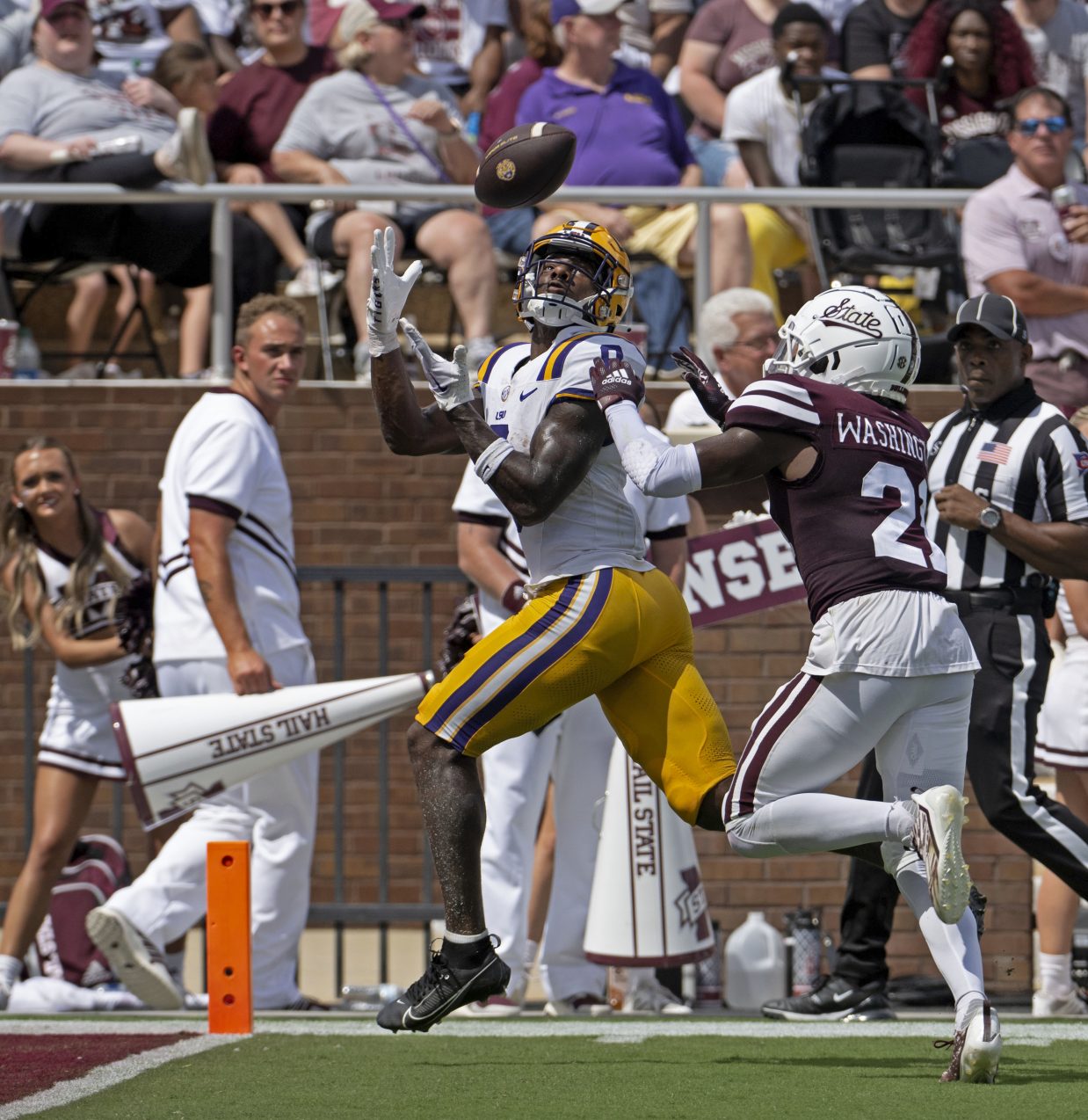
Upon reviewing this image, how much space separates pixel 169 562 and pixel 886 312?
10.6 ft

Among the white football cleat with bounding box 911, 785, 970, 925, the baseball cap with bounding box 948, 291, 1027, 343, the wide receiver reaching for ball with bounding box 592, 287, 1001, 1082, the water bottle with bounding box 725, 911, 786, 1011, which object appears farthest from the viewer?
the water bottle with bounding box 725, 911, 786, 1011

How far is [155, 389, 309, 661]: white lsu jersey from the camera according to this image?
762 centimetres

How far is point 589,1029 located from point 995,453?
2346mm

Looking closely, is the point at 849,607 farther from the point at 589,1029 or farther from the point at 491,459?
the point at 589,1029

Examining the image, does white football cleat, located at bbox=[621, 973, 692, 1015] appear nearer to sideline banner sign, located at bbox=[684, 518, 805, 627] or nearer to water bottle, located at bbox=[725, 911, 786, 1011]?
water bottle, located at bbox=[725, 911, 786, 1011]

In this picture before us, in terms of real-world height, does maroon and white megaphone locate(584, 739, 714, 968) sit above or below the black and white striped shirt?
below

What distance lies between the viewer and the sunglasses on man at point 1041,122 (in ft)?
31.5

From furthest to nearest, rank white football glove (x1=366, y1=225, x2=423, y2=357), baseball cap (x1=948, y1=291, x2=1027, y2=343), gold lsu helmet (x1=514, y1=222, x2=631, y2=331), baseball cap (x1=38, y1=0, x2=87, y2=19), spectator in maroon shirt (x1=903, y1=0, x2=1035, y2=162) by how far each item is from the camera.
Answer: spectator in maroon shirt (x1=903, y1=0, x2=1035, y2=162), baseball cap (x1=38, y1=0, x2=87, y2=19), baseball cap (x1=948, y1=291, x2=1027, y2=343), gold lsu helmet (x1=514, y1=222, x2=631, y2=331), white football glove (x1=366, y1=225, x2=423, y2=357)

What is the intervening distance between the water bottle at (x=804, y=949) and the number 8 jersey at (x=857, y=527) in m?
3.12

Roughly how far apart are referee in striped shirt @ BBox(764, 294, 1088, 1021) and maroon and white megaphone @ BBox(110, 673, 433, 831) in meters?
1.86

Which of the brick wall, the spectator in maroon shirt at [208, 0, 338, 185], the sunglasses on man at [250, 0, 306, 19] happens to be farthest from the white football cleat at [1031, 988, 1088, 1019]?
the sunglasses on man at [250, 0, 306, 19]

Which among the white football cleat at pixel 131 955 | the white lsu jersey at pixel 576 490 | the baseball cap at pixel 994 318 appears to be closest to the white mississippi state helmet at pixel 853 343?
the white lsu jersey at pixel 576 490

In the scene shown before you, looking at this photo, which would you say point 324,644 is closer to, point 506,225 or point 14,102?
point 506,225

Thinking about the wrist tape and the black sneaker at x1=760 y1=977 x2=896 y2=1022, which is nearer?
the wrist tape
